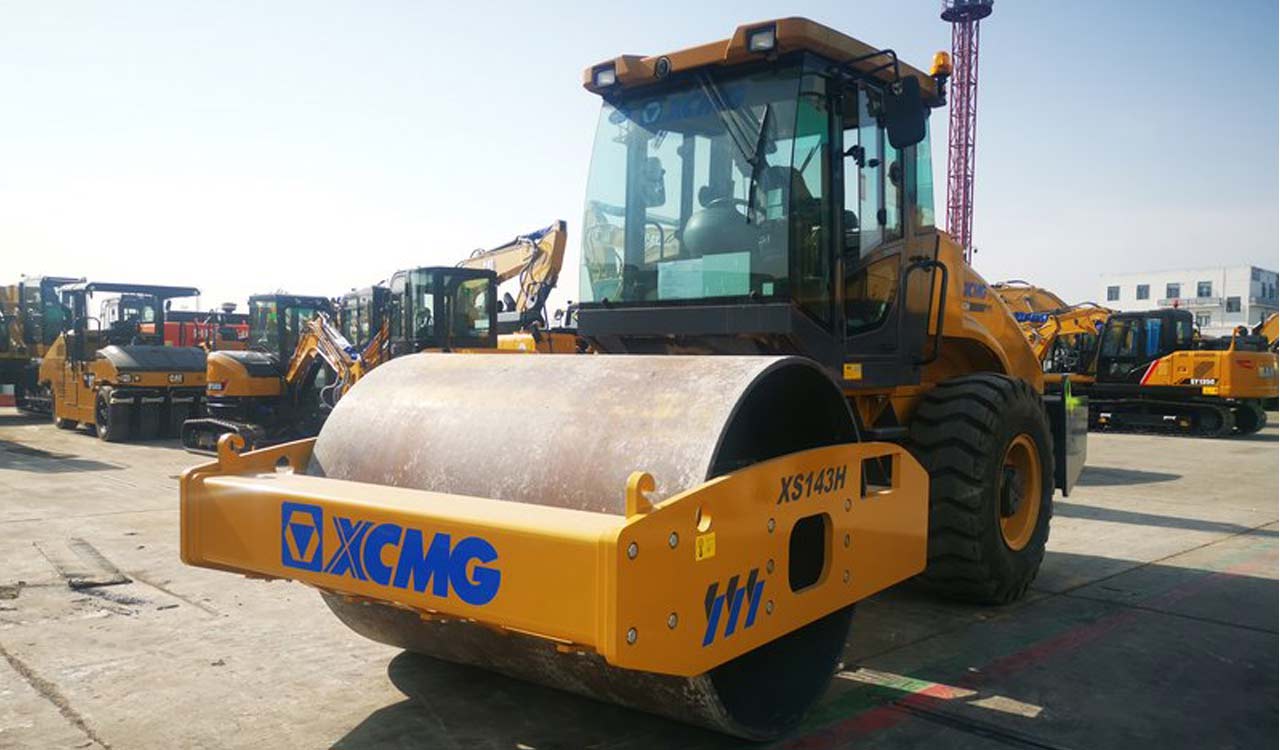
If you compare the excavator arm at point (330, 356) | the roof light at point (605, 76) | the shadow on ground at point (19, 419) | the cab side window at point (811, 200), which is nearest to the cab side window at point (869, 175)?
the cab side window at point (811, 200)

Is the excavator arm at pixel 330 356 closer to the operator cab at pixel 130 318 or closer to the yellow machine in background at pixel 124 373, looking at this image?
the yellow machine in background at pixel 124 373

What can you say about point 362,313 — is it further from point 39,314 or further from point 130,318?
point 39,314

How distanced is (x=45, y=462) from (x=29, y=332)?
439 inches

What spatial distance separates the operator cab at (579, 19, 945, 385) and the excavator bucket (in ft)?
3.08

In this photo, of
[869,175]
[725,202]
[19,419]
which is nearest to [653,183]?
[725,202]

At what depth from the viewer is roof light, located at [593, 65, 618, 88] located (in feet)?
Answer: 17.0

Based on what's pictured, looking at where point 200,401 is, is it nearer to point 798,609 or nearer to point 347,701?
point 347,701

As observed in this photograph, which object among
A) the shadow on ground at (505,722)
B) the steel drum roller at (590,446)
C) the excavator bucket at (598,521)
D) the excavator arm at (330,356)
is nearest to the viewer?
the excavator bucket at (598,521)

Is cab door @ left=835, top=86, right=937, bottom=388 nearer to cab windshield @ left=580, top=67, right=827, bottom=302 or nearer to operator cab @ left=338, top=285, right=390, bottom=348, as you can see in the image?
cab windshield @ left=580, top=67, right=827, bottom=302

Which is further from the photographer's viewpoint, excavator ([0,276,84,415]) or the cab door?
excavator ([0,276,84,415])

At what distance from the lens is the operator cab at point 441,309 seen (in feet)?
43.3

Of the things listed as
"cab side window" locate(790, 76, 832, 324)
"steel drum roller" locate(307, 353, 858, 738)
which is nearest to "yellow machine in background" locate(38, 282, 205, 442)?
"steel drum roller" locate(307, 353, 858, 738)

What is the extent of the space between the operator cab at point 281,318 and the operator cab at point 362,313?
0.41 metres

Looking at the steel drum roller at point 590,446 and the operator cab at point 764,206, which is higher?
the operator cab at point 764,206
